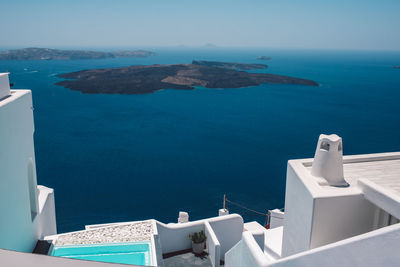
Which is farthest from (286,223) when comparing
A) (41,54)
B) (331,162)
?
(41,54)

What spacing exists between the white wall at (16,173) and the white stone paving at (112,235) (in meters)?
0.81

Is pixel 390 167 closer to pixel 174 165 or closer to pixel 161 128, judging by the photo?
pixel 174 165

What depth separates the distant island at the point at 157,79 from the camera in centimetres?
7100

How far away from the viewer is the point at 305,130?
44438 millimetres

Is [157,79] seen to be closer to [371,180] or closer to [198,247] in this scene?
[198,247]

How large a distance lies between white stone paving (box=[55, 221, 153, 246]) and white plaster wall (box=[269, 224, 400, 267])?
4.99 m

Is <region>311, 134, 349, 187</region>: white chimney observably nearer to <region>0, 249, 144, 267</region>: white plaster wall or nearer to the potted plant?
the potted plant

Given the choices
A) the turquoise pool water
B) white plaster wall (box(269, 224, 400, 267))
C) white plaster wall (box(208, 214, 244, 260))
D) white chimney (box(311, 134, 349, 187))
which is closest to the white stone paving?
the turquoise pool water

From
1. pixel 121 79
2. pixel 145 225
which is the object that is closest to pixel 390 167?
pixel 145 225

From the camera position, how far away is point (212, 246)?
8.94 metres

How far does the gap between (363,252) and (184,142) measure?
117 feet

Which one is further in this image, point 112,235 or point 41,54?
point 41,54

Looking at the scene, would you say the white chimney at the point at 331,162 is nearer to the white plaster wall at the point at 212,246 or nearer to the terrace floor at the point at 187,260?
the white plaster wall at the point at 212,246

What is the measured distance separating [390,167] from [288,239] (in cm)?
262
